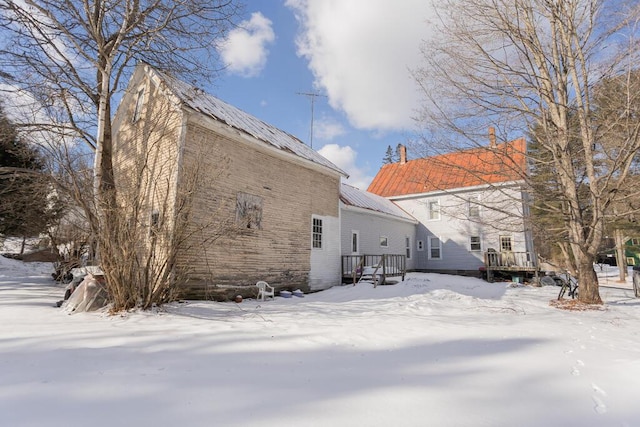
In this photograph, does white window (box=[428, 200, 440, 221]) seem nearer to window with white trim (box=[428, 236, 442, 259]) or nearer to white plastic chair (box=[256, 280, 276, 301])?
window with white trim (box=[428, 236, 442, 259])

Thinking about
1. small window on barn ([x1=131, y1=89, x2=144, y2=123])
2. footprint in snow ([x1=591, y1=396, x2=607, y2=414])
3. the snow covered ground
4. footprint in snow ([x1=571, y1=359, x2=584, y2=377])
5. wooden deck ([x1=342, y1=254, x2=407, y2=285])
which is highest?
small window on barn ([x1=131, y1=89, x2=144, y2=123])

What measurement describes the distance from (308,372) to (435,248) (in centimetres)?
1982

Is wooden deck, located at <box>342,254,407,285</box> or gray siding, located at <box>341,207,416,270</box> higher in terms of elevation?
gray siding, located at <box>341,207,416,270</box>

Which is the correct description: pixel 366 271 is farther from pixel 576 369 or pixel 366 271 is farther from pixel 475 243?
pixel 576 369

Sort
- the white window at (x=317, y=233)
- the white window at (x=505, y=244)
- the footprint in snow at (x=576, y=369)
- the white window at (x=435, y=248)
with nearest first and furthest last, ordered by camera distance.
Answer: the footprint in snow at (x=576, y=369) < the white window at (x=317, y=233) < the white window at (x=505, y=244) < the white window at (x=435, y=248)

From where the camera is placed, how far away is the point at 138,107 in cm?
1052

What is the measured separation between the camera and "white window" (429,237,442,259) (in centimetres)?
2120

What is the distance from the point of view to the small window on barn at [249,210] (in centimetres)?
962

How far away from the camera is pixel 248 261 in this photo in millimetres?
9711

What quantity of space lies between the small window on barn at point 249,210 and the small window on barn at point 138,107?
4.31m

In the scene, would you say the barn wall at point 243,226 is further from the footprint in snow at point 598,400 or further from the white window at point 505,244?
the white window at point 505,244

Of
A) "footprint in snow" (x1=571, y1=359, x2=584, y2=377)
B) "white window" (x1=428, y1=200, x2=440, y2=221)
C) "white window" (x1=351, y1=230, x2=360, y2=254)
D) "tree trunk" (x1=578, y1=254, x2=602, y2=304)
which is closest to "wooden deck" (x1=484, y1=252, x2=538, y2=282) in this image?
"white window" (x1=428, y1=200, x2=440, y2=221)

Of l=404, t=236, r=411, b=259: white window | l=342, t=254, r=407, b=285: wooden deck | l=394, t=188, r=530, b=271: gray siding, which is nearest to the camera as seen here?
l=342, t=254, r=407, b=285: wooden deck

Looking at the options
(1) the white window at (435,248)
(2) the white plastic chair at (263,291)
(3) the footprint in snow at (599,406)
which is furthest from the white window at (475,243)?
(3) the footprint in snow at (599,406)
